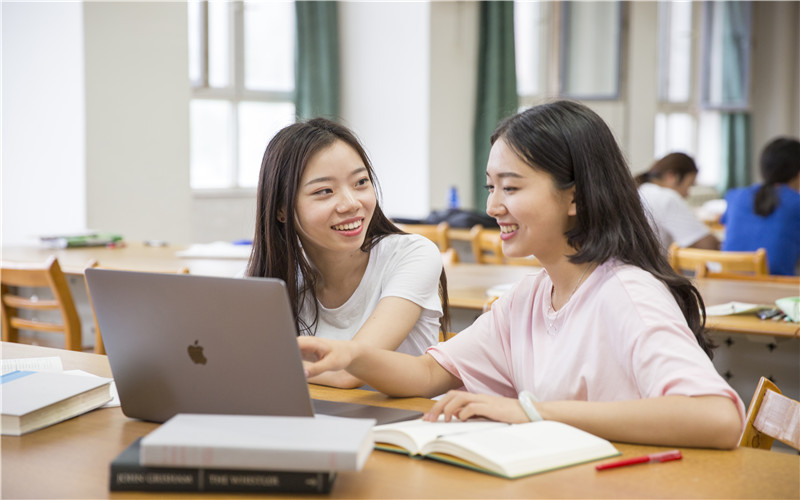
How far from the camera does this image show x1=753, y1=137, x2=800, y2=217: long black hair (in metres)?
4.42

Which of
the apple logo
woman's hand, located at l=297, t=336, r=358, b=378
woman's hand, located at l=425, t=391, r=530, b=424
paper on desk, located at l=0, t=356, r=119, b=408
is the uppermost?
the apple logo

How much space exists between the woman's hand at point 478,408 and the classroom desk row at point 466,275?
1.13 metres

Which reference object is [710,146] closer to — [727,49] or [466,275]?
[727,49]

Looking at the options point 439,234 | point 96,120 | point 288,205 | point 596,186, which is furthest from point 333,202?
point 96,120

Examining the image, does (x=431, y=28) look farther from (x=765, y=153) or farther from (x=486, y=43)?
(x=765, y=153)

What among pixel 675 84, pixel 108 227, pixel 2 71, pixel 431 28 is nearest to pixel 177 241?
pixel 108 227

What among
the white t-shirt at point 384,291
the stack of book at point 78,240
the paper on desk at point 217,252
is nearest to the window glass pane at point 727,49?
the paper on desk at point 217,252

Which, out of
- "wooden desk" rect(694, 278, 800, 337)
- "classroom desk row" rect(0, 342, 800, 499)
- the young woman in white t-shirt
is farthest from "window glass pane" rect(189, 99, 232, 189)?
"classroom desk row" rect(0, 342, 800, 499)

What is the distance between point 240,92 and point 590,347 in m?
5.22

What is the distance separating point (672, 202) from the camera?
4621mm

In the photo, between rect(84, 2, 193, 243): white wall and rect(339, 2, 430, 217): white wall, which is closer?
rect(84, 2, 193, 243): white wall

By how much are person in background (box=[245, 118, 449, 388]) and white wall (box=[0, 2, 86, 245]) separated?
2838mm

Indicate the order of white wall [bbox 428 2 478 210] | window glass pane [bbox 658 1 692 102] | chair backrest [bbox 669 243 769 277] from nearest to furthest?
chair backrest [bbox 669 243 769 277] → white wall [bbox 428 2 478 210] → window glass pane [bbox 658 1 692 102]

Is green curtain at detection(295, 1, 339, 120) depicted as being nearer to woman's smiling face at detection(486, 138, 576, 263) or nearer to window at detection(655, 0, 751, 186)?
window at detection(655, 0, 751, 186)
